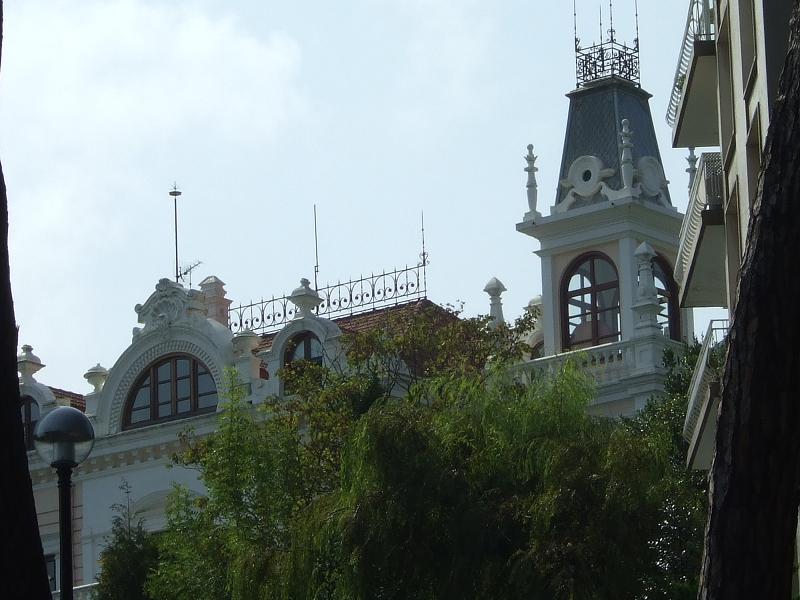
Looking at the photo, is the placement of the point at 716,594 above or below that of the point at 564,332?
below

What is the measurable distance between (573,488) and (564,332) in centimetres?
1760

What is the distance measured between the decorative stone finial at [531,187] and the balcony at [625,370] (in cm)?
482

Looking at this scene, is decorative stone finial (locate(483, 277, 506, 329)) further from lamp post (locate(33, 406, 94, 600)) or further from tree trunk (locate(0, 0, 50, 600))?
tree trunk (locate(0, 0, 50, 600))

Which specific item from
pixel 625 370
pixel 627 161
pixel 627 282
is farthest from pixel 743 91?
pixel 627 161

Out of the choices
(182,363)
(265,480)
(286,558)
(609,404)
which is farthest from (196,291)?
(286,558)

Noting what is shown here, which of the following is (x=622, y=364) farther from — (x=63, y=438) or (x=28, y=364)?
(x=63, y=438)

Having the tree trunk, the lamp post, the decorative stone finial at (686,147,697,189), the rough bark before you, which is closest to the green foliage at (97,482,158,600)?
the decorative stone finial at (686,147,697,189)

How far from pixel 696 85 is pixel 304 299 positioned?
18.6m

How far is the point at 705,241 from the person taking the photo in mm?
27422

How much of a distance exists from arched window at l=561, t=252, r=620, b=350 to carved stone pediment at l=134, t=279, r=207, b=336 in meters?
8.18

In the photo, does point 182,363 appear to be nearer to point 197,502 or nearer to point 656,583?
point 197,502

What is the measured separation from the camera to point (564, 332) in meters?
44.0

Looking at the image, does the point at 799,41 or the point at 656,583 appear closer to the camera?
the point at 799,41

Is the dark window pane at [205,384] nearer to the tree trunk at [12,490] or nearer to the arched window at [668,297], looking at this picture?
the arched window at [668,297]
